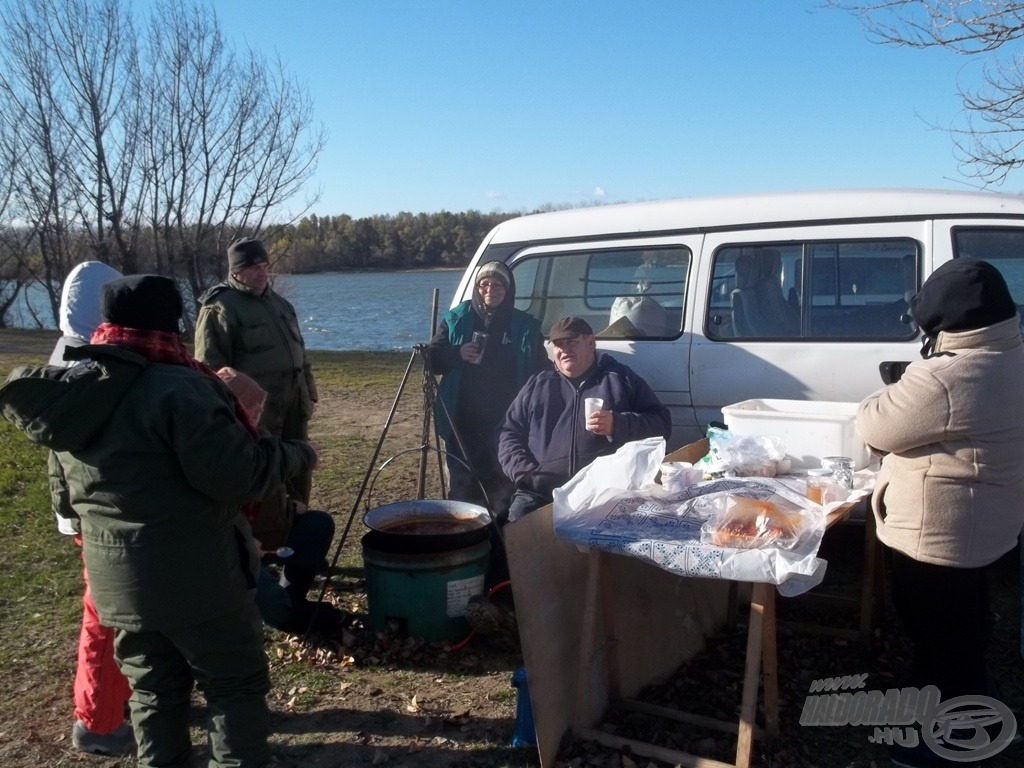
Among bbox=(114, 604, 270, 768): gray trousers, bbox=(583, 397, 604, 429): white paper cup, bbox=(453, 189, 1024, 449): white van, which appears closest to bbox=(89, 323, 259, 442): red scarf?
bbox=(114, 604, 270, 768): gray trousers

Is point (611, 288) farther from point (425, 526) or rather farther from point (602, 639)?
point (602, 639)

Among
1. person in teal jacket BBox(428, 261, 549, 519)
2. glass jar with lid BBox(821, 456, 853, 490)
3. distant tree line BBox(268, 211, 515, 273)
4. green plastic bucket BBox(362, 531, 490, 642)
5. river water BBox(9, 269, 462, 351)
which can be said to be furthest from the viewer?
distant tree line BBox(268, 211, 515, 273)

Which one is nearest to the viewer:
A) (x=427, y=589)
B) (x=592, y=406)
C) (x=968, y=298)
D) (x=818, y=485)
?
(x=968, y=298)

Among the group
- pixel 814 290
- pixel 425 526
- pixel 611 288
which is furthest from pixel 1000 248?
pixel 425 526

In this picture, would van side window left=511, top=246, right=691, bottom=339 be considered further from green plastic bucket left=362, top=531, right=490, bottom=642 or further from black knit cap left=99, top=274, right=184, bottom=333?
black knit cap left=99, top=274, right=184, bottom=333

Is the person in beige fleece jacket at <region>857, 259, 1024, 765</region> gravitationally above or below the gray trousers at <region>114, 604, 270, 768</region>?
above

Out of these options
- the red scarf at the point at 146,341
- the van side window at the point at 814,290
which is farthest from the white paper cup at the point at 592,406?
the red scarf at the point at 146,341

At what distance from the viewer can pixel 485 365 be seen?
533 centimetres

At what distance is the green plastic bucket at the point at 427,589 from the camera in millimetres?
4152

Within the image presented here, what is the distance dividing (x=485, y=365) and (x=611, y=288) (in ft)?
2.89

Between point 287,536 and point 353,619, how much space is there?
0.66 m

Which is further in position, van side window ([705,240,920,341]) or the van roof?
van side window ([705,240,920,341])

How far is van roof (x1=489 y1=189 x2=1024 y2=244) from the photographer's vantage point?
437 cm

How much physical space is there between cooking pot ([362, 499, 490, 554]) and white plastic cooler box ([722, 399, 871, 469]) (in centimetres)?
135
